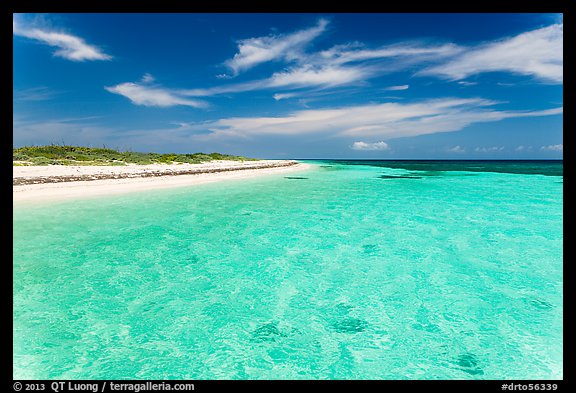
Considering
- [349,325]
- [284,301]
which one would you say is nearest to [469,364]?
[349,325]

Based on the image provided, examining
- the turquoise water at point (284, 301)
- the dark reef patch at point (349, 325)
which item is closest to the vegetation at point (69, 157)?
the turquoise water at point (284, 301)

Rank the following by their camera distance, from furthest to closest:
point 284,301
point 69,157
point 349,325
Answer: point 69,157
point 284,301
point 349,325

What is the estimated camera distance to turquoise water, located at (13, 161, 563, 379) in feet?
13.8

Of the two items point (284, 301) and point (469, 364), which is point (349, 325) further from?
point (469, 364)

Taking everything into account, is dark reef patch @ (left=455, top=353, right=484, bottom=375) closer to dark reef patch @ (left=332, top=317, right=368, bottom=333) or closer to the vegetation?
dark reef patch @ (left=332, top=317, right=368, bottom=333)

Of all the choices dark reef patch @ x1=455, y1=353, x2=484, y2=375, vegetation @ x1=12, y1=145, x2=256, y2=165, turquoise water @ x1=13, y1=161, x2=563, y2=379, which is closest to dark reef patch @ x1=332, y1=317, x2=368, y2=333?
turquoise water @ x1=13, y1=161, x2=563, y2=379

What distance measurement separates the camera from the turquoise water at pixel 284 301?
4.20m

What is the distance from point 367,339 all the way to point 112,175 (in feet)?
97.7

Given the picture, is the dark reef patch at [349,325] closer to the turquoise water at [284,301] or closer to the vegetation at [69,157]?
the turquoise water at [284,301]

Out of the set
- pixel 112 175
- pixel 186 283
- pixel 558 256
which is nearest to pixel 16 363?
pixel 186 283

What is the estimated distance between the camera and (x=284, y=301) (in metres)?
6.09

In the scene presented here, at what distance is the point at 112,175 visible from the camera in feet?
91.1
